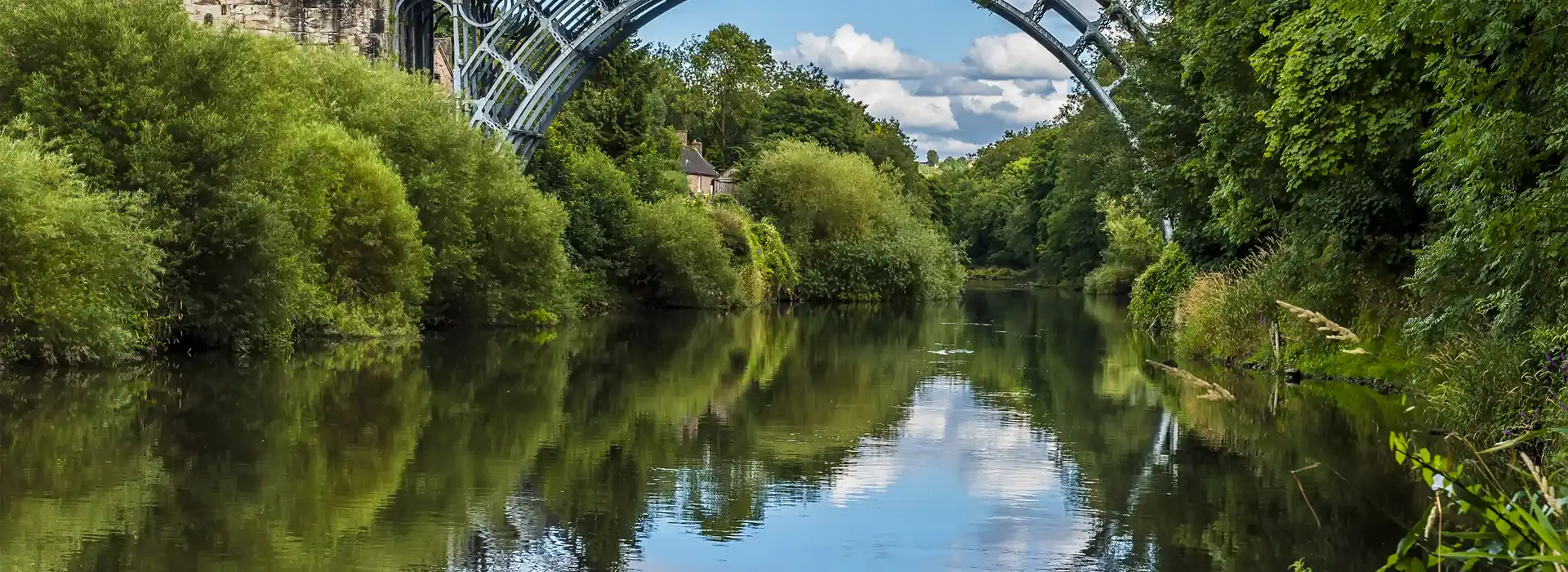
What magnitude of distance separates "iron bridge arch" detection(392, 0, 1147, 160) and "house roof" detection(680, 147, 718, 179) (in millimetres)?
28073

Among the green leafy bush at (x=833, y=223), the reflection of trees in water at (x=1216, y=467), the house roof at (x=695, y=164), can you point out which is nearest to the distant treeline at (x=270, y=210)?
the green leafy bush at (x=833, y=223)

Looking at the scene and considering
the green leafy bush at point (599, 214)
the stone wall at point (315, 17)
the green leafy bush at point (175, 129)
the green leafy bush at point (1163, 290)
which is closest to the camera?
the green leafy bush at point (175, 129)

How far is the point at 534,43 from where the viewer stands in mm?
45125

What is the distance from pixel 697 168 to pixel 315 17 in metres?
35.8

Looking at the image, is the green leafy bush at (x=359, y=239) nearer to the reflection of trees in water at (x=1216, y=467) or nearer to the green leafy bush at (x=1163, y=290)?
the reflection of trees in water at (x=1216, y=467)

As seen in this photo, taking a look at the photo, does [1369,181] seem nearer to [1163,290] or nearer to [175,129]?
[175,129]

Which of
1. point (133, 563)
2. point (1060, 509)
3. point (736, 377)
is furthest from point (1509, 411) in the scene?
point (736, 377)

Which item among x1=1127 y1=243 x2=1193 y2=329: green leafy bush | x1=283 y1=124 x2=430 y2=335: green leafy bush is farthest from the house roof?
x1=283 y1=124 x2=430 y2=335: green leafy bush

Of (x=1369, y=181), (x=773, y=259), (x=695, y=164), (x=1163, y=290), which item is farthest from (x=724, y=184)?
(x=1369, y=181)

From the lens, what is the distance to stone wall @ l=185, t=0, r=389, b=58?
41.3 m

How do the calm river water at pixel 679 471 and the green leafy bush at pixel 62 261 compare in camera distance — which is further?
the green leafy bush at pixel 62 261

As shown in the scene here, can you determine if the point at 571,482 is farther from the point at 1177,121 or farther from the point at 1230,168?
the point at 1177,121

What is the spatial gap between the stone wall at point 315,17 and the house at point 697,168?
32744mm

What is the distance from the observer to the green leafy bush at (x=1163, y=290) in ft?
113
